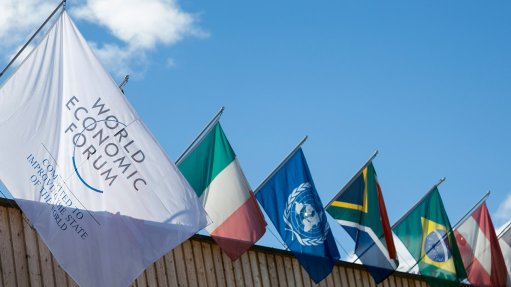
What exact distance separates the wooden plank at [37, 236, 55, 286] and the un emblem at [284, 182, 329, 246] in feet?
11.2

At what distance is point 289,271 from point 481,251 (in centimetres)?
423

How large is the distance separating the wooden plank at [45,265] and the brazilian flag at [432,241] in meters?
6.28

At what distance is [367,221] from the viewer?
1570 centimetres

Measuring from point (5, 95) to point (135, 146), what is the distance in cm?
138

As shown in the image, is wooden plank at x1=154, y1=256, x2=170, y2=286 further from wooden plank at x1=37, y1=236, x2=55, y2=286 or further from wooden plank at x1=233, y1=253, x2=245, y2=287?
wooden plank at x1=37, y1=236, x2=55, y2=286

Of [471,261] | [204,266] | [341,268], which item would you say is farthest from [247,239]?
[471,261]

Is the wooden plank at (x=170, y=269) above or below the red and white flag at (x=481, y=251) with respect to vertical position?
below

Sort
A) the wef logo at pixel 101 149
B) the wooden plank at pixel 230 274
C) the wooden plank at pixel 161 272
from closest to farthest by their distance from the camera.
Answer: the wef logo at pixel 101 149
the wooden plank at pixel 161 272
the wooden plank at pixel 230 274

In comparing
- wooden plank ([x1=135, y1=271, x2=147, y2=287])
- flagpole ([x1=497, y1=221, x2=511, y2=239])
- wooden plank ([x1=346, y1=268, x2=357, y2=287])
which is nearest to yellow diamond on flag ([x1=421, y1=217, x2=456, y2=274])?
wooden plank ([x1=346, y1=268, x2=357, y2=287])

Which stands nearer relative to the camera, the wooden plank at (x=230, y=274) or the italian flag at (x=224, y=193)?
the italian flag at (x=224, y=193)

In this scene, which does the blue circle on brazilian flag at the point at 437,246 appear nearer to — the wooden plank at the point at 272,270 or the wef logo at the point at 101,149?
the wooden plank at the point at 272,270

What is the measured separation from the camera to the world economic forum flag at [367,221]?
15.4 meters

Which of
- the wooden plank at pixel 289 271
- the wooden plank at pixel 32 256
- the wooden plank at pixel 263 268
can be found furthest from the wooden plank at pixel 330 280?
the wooden plank at pixel 32 256

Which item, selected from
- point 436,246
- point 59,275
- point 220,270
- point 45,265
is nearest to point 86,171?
point 45,265
